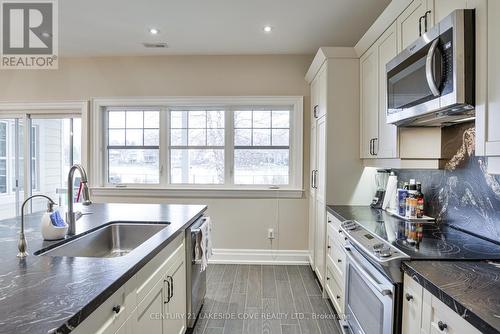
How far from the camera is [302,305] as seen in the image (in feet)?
8.71

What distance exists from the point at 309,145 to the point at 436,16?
2.23m

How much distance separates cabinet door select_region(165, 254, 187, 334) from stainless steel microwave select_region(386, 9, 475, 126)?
1.75 m

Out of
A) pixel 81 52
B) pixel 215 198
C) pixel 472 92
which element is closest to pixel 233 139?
pixel 215 198

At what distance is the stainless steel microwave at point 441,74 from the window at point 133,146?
3.18 metres

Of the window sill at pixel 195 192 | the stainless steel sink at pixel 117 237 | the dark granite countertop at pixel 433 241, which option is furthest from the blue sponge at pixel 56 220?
the window sill at pixel 195 192

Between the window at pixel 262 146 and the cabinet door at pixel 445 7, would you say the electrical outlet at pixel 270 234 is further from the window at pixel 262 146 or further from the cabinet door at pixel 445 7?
the cabinet door at pixel 445 7

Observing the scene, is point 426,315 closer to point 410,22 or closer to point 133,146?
point 410,22

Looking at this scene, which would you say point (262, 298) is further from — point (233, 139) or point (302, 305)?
point (233, 139)

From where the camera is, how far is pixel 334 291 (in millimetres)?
2424

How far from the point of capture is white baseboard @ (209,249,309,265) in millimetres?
3715

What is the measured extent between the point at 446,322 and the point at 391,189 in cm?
159

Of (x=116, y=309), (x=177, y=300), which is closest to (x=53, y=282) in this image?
(x=116, y=309)

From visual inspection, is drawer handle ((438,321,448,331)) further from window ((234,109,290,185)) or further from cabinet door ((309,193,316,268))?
window ((234,109,290,185))

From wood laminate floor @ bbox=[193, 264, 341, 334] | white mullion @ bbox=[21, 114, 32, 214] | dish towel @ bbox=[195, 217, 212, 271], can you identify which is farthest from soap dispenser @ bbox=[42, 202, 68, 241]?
white mullion @ bbox=[21, 114, 32, 214]
